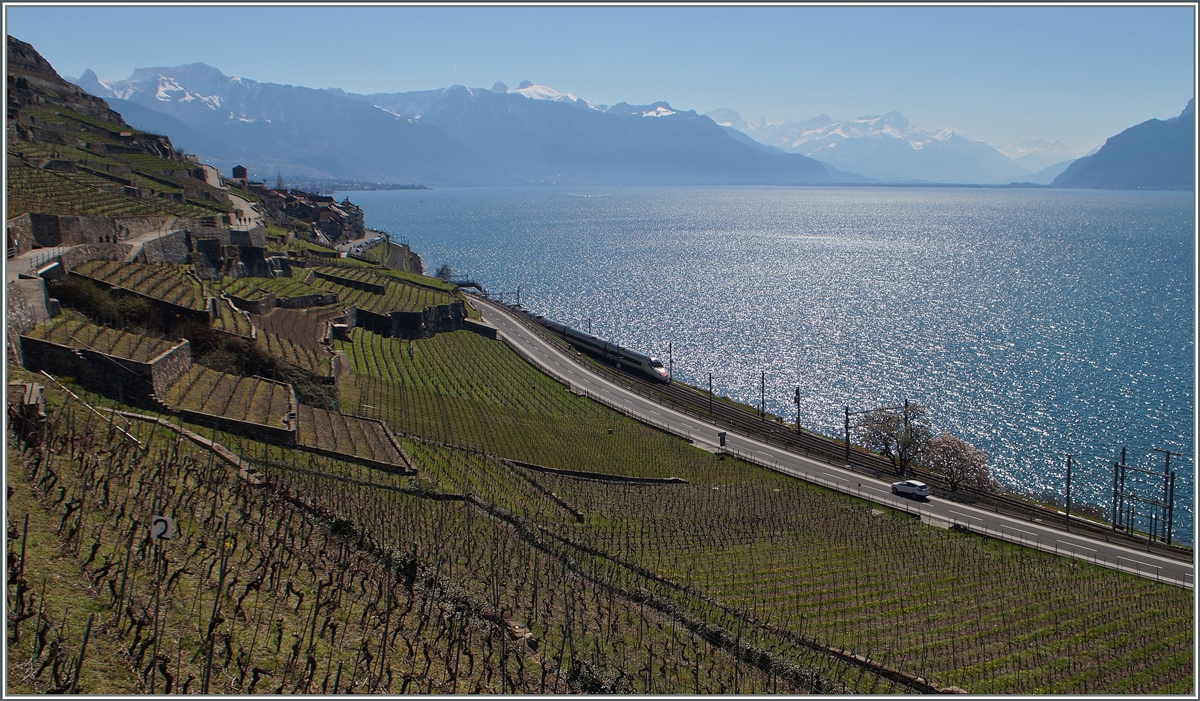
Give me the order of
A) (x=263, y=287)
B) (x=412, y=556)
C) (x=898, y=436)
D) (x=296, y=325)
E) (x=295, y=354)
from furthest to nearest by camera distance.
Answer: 1. (x=898, y=436)
2. (x=263, y=287)
3. (x=296, y=325)
4. (x=295, y=354)
5. (x=412, y=556)

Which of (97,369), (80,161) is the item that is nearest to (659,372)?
(97,369)

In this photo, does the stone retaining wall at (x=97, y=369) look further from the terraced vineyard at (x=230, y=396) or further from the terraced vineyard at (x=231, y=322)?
the terraced vineyard at (x=231, y=322)

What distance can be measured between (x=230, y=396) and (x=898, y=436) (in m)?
50.3

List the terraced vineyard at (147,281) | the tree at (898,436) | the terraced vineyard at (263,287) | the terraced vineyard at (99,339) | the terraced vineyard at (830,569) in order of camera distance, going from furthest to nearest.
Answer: the tree at (898,436), the terraced vineyard at (263,287), the terraced vineyard at (147,281), the terraced vineyard at (99,339), the terraced vineyard at (830,569)

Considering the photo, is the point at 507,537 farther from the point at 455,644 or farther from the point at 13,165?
the point at 13,165

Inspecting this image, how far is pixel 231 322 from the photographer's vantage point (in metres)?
42.3

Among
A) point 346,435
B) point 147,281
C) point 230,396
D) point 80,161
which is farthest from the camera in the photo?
point 80,161

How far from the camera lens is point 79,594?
1393 centimetres

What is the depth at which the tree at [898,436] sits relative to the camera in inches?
2301

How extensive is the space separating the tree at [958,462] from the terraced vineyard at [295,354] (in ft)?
147

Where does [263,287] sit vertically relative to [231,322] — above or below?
above

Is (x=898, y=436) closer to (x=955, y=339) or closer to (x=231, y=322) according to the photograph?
(x=231, y=322)

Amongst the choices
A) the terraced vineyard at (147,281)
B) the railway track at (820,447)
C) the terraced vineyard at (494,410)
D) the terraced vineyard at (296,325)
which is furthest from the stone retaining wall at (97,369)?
the railway track at (820,447)

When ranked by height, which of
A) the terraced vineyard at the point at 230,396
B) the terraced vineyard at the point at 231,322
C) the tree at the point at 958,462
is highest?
the terraced vineyard at the point at 231,322
